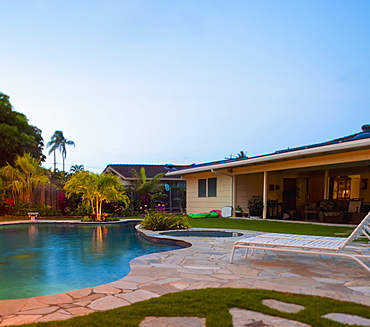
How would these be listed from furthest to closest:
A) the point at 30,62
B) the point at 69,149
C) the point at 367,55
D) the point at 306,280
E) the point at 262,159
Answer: the point at 69,149 < the point at 367,55 < the point at 30,62 < the point at 262,159 < the point at 306,280

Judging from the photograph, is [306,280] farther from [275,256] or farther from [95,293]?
[95,293]

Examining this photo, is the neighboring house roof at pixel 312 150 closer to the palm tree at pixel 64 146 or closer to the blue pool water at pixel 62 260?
the blue pool water at pixel 62 260

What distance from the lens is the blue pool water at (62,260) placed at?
4853 millimetres

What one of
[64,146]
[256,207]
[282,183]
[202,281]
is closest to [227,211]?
[256,207]

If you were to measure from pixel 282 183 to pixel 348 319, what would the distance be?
1463cm

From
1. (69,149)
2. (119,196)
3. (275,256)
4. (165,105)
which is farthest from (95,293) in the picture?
(69,149)

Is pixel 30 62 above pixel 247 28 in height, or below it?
below

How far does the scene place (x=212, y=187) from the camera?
17.1 metres

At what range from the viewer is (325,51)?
15.8 m

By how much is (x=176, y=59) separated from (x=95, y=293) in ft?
45.3

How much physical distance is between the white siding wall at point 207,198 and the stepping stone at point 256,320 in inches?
508

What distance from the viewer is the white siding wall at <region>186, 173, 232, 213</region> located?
16016mm

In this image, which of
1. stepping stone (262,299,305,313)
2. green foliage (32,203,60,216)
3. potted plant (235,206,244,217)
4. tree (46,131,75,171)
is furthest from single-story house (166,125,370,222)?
tree (46,131,75,171)

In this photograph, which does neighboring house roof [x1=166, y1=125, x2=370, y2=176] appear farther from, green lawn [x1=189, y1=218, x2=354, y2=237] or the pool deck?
the pool deck
